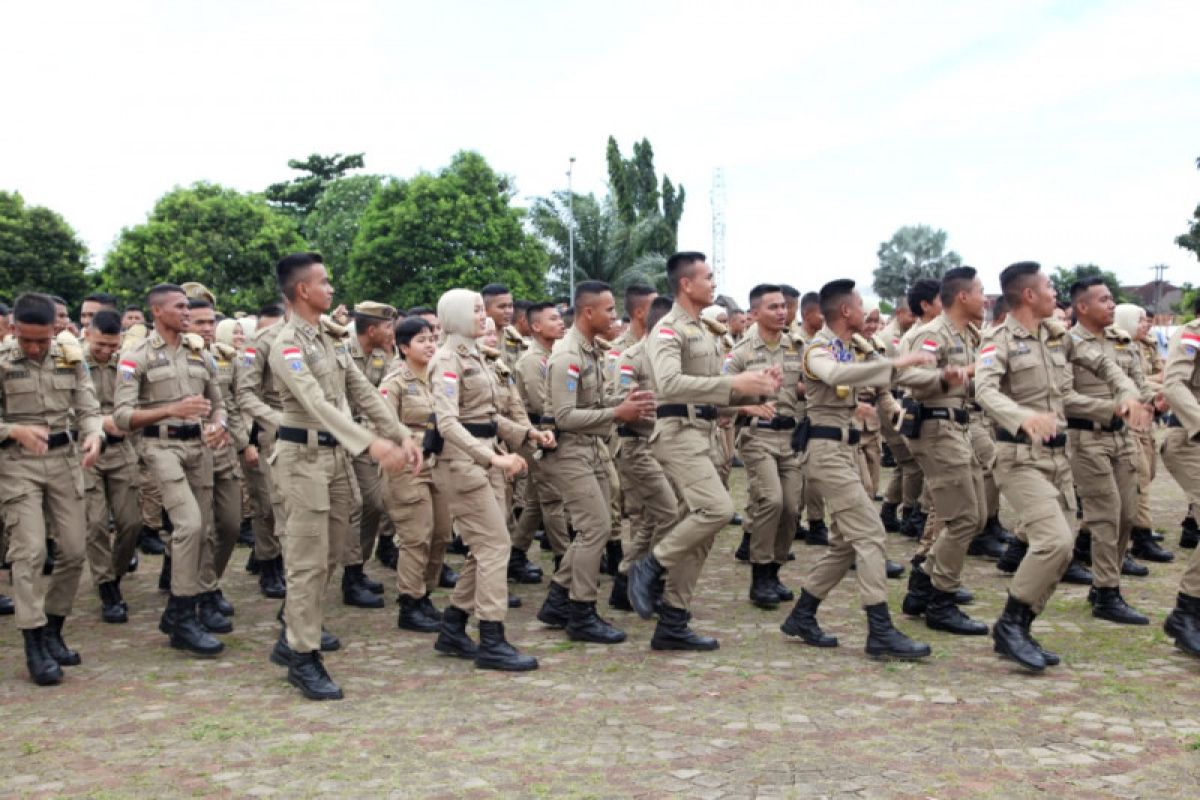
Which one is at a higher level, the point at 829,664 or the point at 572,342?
the point at 572,342

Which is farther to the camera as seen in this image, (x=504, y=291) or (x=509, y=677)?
(x=504, y=291)

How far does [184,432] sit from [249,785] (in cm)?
342

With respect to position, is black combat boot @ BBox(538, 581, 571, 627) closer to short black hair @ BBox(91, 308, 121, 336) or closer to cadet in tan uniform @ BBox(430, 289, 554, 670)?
cadet in tan uniform @ BBox(430, 289, 554, 670)

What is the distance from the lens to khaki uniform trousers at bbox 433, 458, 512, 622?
6.50 meters

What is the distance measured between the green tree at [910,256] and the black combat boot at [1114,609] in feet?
237

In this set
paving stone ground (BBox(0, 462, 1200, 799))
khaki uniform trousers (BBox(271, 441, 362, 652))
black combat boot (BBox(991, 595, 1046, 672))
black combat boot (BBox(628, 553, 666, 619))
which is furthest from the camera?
black combat boot (BBox(628, 553, 666, 619))

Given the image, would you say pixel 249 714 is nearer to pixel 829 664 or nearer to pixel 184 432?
pixel 184 432

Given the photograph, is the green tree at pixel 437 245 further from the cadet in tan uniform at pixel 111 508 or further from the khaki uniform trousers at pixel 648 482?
the khaki uniform trousers at pixel 648 482

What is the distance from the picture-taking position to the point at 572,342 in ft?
24.1

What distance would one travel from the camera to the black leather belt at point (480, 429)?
22.5 feet

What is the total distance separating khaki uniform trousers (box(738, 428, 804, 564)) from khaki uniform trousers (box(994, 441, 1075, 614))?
1.98 m

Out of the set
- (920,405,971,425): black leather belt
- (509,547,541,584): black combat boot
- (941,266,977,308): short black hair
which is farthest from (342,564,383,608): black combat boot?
(941,266,977,308): short black hair

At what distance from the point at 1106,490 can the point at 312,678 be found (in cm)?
573

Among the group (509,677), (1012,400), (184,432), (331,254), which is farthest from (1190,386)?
(331,254)
